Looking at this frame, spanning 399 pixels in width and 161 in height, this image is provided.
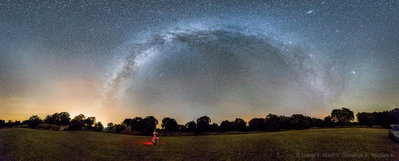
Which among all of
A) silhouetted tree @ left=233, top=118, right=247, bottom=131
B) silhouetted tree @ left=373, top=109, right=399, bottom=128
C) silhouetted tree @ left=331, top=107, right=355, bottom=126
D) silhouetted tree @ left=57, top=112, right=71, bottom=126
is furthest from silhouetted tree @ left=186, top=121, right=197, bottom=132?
silhouetted tree @ left=373, top=109, right=399, bottom=128

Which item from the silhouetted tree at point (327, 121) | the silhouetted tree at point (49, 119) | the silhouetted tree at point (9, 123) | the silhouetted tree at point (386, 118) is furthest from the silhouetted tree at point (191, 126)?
the silhouetted tree at point (9, 123)

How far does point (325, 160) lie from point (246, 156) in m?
9.39

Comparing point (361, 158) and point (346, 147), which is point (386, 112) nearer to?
point (346, 147)

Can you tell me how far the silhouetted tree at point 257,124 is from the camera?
10136 centimetres

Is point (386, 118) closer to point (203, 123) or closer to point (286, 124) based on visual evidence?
point (286, 124)

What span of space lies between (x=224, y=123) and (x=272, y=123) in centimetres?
2853

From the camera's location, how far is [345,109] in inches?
3981

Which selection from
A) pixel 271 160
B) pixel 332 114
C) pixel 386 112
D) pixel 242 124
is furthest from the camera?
pixel 242 124

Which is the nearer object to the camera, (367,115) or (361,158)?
(361,158)

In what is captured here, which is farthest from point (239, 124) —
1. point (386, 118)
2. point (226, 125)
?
point (386, 118)

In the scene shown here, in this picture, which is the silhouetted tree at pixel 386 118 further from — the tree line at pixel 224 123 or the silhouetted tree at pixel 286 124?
the silhouetted tree at pixel 286 124

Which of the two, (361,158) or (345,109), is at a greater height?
(345,109)

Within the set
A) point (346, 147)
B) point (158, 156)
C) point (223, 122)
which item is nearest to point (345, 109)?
point (223, 122)

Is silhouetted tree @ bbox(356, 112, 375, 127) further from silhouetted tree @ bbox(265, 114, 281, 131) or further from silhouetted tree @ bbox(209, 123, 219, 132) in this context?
silhouetted tree @ bbox(209, 123, 219, 132)
